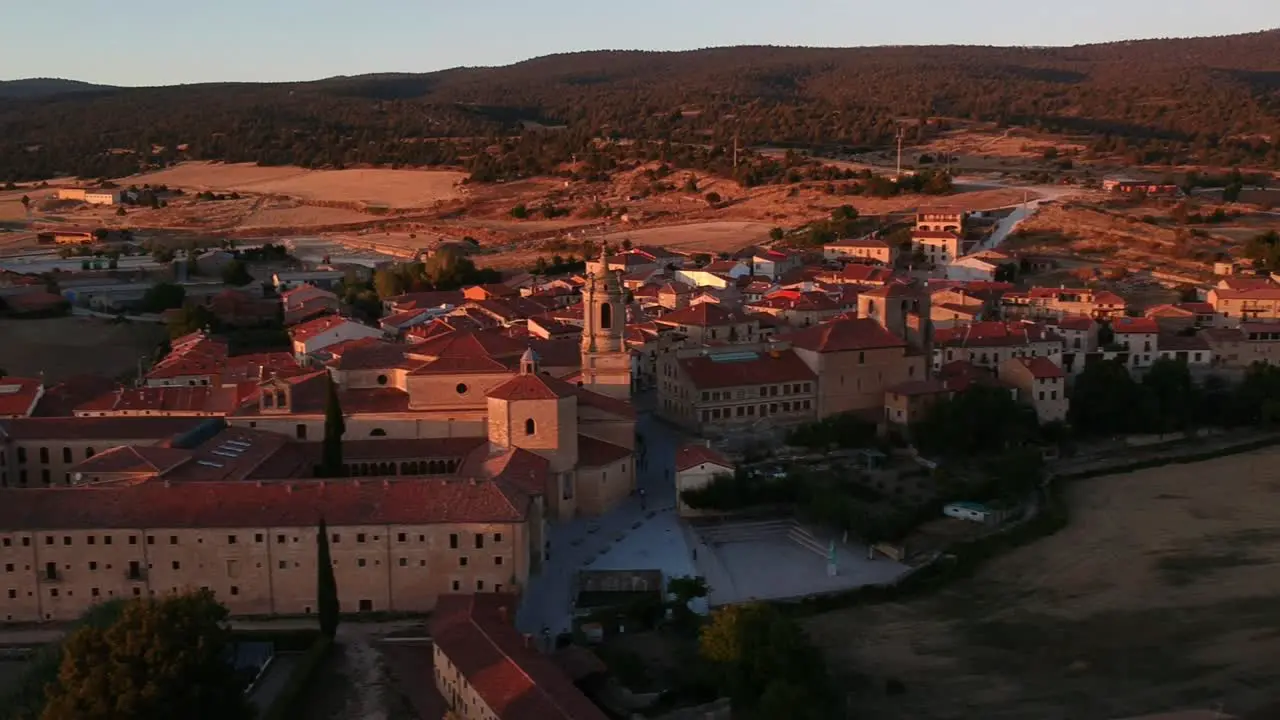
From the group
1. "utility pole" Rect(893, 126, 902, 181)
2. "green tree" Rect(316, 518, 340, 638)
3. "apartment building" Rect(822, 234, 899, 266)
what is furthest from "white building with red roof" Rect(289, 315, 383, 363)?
"utility pole" Rect(893, 126, 902, 181)

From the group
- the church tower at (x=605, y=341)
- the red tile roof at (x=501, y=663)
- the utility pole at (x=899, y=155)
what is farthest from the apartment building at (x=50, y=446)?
the utility pole at (x=899, y=155)

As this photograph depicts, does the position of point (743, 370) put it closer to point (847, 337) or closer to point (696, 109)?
A: point (847, 337)

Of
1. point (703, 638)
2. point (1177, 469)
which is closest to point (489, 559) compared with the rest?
point (703, 638)

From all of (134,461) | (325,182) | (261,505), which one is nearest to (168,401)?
(134,461)

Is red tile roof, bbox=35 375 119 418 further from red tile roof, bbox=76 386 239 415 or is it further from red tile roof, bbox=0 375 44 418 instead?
red tile roof, bbox=76 386 239 415

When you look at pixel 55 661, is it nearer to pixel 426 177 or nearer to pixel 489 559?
pixel 489 559

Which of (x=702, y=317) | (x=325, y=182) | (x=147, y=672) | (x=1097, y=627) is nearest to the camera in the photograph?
(x=147, y=672)
